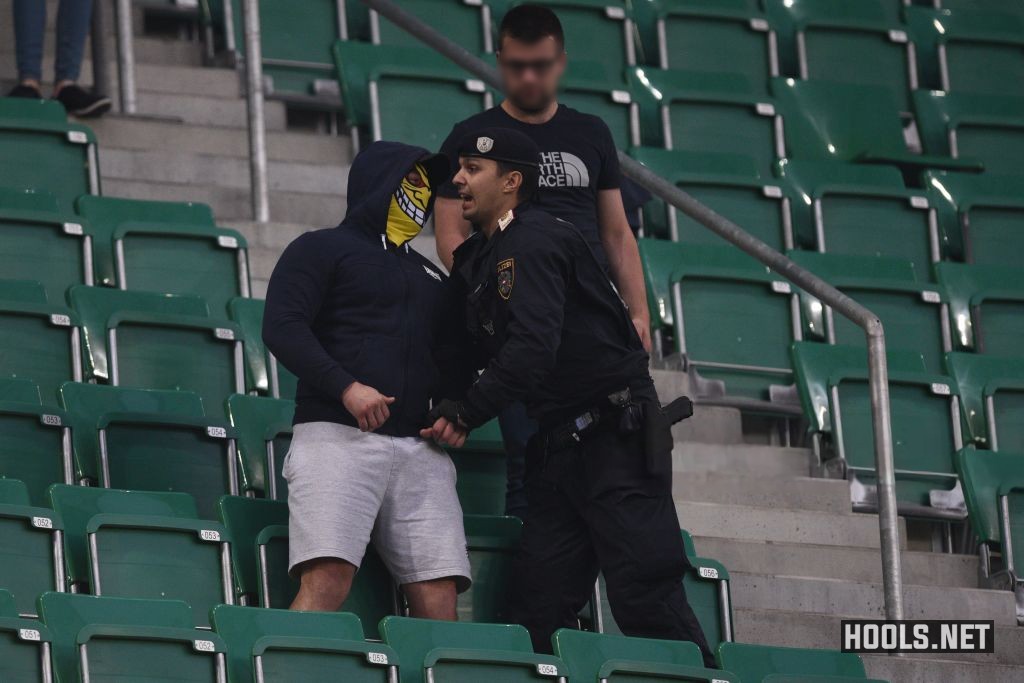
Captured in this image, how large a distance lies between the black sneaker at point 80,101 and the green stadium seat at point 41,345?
1.59 meters

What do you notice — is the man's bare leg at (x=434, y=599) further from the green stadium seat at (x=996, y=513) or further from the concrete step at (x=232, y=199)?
the concrete step at (x=232, y=199)

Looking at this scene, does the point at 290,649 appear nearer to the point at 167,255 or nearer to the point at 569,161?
the point at 569,161

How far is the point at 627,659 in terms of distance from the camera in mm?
4441

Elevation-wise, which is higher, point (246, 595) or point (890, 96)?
point (890, 96)

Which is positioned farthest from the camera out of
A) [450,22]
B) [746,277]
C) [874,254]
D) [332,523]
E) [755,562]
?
[450,22]

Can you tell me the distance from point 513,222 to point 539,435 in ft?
1.64

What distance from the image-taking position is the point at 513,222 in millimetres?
4707

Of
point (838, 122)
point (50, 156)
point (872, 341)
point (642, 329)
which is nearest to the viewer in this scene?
point (642, 329)

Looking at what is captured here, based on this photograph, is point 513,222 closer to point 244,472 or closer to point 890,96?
point 244,472

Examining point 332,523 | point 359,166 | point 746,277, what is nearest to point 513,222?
point 359,166

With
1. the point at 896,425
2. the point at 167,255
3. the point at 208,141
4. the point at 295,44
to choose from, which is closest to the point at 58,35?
the point at 208,141

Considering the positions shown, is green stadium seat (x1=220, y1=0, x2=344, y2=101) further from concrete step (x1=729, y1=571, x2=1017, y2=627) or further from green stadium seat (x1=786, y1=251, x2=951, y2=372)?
concrete step (x1=729, y1=571, x2=1017, y2=627)

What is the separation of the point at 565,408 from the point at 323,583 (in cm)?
68

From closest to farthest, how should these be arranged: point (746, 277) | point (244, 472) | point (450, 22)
A: point (244, 472) → point (746, 277) → point (450, 22)
